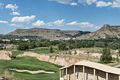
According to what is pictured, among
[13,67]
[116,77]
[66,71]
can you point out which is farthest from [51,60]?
[116,77]

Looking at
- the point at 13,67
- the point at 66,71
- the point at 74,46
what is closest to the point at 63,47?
the point at 74,46

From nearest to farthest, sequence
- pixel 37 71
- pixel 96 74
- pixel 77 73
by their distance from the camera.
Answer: pixel 96 74 → pixel 77 73 → pixel 37 71

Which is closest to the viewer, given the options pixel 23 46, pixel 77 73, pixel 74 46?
pixel 77 73

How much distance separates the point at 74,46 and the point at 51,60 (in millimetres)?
84468

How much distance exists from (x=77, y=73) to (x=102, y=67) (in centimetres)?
400

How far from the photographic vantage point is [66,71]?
34.3 m

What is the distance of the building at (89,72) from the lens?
1120 inches

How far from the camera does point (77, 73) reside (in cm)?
3275

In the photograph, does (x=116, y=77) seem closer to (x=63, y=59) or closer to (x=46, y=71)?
(x=46, y=71)

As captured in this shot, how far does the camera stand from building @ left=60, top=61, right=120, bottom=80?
93.4ft

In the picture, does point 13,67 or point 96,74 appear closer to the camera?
point 96,74

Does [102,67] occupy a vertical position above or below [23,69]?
above

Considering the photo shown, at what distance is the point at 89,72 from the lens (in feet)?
102

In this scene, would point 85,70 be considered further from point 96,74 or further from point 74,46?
point 74,46
